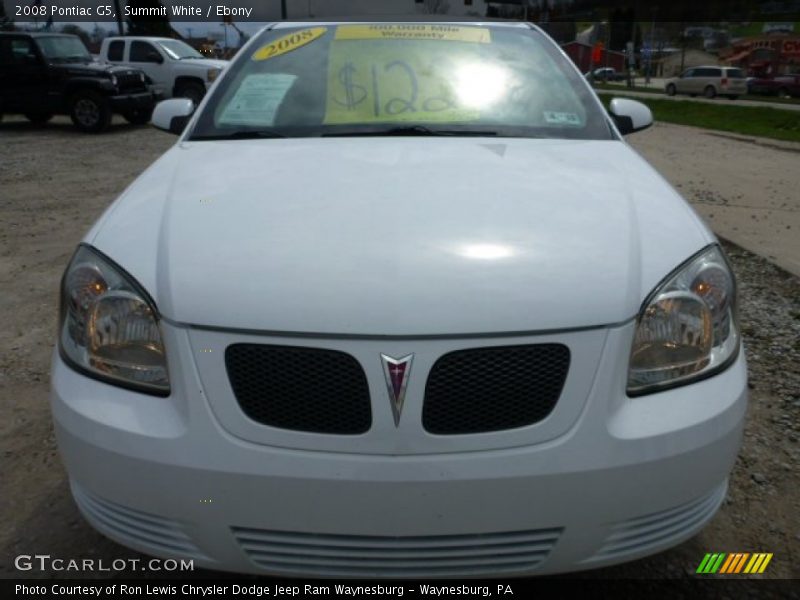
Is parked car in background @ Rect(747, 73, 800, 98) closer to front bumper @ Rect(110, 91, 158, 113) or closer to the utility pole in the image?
the utility pole

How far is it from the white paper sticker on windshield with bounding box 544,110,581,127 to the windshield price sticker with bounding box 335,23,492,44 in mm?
550

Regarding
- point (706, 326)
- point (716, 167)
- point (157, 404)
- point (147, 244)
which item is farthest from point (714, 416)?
point (716, 167)

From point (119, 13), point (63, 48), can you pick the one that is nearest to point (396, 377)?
point (63, 48)

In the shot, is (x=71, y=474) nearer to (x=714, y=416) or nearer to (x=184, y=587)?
(x=184, y=587)

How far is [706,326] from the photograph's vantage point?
165 centimetres

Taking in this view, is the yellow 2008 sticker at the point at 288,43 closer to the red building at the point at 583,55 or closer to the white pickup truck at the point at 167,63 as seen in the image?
the white pickup truck at the point at 167,63

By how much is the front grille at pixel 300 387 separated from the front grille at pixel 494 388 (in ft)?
0.49

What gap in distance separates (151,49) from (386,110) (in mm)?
15452

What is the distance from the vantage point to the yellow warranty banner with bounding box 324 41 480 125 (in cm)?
254

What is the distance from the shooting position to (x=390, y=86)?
2.66 meters

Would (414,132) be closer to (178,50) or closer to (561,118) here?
(561,118)

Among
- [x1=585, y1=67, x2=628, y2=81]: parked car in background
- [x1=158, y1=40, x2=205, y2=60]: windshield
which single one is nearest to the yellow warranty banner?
[x1=158, y1=40, x2=205, y2=60]: windshield

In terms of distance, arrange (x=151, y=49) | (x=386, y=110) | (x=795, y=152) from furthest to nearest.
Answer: (x=151, y=49) → (x=795, y=152) → (x=386, y=110)

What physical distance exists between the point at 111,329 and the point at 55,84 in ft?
43.2
